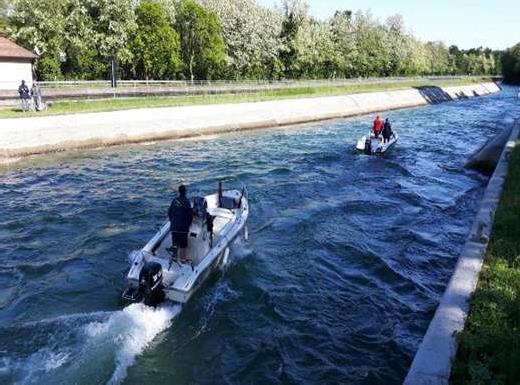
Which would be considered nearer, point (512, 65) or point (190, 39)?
point (190, 39)

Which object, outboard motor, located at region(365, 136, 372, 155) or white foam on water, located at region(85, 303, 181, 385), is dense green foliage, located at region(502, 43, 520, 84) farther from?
white foam on water, located at region(85, 303, 181, 385)

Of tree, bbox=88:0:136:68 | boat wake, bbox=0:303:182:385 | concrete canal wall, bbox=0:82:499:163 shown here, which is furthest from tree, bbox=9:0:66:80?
boat wake, bbox=0:303:182:385

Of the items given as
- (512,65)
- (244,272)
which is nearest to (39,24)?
(244,272)

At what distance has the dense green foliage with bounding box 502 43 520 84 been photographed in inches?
Answer: 6058

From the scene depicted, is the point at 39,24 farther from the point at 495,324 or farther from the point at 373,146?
the point at 495,324

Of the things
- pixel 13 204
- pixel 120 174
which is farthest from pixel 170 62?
pixel 13 204

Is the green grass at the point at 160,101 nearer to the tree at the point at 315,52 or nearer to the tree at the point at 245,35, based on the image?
the tree at the point at 245,35

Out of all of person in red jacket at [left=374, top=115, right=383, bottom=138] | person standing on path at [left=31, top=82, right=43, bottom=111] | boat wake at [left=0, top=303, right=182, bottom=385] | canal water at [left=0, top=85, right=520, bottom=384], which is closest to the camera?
boat wake at [left=0, top=303, right=182, bottom=385]

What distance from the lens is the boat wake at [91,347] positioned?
9039mm

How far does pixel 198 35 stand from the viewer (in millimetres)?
61875

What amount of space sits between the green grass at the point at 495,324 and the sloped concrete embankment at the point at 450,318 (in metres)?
0.14

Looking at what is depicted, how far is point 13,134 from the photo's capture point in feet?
93.6

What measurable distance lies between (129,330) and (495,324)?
672cm

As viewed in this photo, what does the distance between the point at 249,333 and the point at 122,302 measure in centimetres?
314
